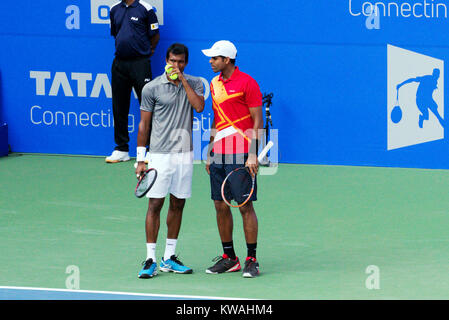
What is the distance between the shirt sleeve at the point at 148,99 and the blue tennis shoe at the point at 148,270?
1.23m

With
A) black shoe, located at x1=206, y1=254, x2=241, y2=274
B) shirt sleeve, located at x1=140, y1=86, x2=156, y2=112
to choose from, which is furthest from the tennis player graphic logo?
shirt sleeve, located at x1=140, y1=86, x2=156, y2=112

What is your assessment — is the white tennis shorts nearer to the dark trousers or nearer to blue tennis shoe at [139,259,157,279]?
blue tennis shoe at [139,259,157,279]

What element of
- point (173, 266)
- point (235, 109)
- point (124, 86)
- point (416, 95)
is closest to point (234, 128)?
point (235, 109)

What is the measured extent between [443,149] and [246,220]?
5.20 metres

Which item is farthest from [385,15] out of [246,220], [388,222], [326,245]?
[246,220]

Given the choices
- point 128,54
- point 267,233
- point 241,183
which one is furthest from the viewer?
point 128,54

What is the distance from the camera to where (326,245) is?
905 centimetres

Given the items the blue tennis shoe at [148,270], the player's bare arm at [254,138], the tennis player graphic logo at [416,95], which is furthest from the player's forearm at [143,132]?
the tennis player graphic logo at [416,95]

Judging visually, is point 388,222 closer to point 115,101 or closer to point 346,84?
point 346,84

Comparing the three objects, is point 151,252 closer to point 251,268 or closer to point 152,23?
point 251,268

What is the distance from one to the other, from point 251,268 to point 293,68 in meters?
5.45

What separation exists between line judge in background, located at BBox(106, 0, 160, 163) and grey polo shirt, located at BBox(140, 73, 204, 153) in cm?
516

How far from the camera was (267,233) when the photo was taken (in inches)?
376

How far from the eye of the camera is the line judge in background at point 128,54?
13172 millimetres
